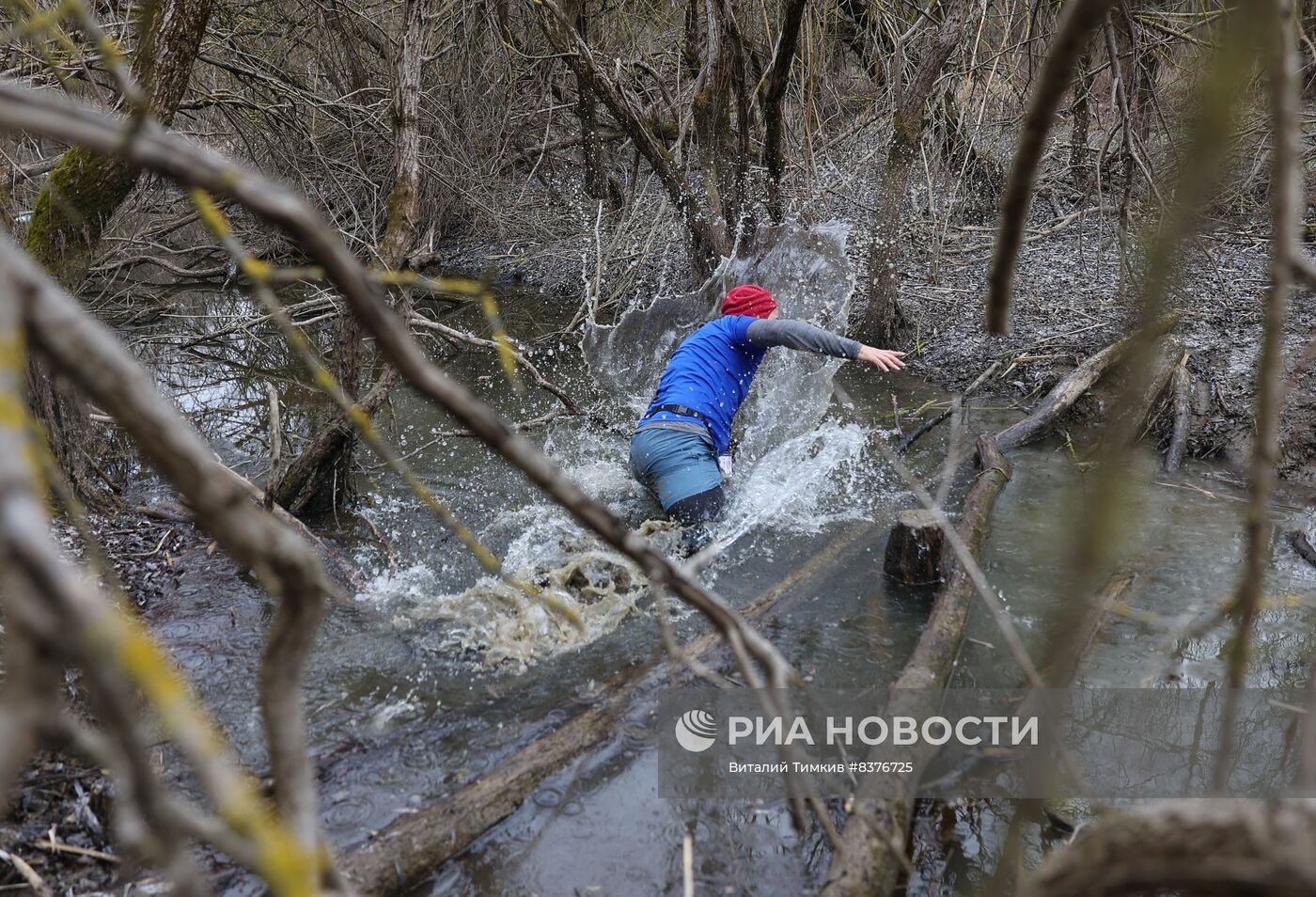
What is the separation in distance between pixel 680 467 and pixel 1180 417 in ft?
12.5

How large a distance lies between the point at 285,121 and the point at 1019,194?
773 cm

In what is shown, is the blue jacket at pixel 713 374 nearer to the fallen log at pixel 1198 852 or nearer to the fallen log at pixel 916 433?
the fallen log at pixel 916 433

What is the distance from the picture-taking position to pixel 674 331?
346 inches

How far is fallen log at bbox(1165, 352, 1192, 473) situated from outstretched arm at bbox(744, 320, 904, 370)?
7.51 feet

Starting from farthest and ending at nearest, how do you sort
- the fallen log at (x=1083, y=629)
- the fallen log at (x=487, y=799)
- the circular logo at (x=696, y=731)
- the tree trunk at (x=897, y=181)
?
the tree trunk at (x=897, y=181) < the circular logo at (x=696, y=731) < the fallen log at (x=487, y=799) < the fallen log at (x=1083, y=629)

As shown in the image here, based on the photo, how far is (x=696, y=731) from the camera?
3508 millimetres

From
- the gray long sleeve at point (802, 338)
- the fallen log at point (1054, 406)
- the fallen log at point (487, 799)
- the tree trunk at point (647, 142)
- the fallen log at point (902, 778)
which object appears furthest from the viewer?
the tree trunk at point (647, 142)

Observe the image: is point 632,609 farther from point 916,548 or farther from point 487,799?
point 487,799

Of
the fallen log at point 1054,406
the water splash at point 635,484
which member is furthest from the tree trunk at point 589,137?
the fallen log at point 1054,406

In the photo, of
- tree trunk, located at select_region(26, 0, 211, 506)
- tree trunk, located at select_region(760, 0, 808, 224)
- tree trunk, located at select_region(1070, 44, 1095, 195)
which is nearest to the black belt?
tree trunk, located at select_region(26, 0, 211, 506)

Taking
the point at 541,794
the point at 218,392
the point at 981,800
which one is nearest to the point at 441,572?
the point at 541,794

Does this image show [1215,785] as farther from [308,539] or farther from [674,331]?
[674,331]

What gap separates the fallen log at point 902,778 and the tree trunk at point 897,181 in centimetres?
400

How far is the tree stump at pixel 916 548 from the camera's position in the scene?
4.54 metres
